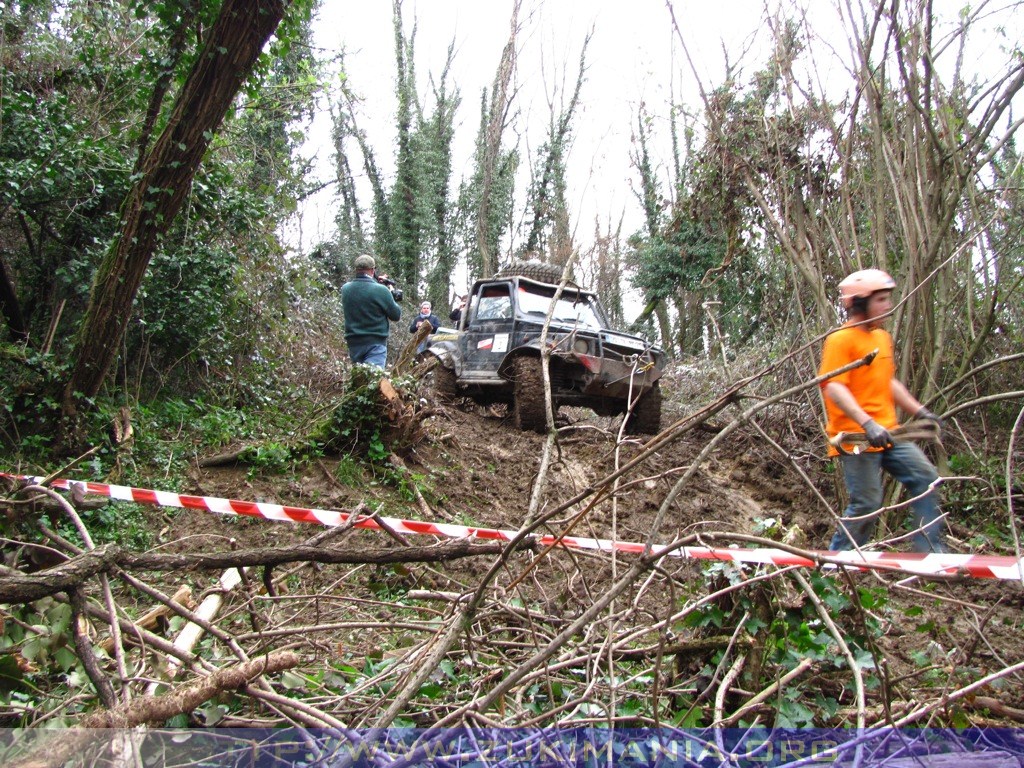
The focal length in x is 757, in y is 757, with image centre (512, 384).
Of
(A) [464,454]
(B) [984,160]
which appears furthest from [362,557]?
(A) [464,454]

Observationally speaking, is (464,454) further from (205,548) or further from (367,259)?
(205,548)

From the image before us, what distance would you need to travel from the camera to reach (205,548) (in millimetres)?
4863

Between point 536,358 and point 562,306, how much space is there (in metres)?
1.26

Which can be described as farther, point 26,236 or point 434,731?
point 26,236

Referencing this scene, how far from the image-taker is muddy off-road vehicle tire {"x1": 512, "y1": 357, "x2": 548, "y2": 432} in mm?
8070

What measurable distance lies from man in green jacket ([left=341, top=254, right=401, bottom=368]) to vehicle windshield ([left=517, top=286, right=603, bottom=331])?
227 cm

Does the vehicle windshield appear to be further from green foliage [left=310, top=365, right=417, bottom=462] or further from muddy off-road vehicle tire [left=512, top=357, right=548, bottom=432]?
green foliage [left=310, top=365, right=417, bottom=462]

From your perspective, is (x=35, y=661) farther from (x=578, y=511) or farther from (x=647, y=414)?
(x=647, y=414)

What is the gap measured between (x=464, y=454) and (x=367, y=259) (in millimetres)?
2078

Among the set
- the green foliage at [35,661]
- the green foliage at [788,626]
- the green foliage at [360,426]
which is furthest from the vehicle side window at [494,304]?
the green foliage at [35,661]

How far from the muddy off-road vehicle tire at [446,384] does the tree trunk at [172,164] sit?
4.62 metres

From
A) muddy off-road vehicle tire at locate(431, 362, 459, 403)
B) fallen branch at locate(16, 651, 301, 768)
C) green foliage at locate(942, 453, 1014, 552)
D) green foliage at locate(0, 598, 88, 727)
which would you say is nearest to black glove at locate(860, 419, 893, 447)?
green foliage at locate(942, 453, 1014, 552)

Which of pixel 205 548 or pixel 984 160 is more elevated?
pixel 984 160

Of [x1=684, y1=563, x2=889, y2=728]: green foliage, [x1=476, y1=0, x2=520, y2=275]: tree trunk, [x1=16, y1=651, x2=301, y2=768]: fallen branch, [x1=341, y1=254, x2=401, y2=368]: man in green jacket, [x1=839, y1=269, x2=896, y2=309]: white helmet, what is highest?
[x1=476, y1=0, x2=520, y2=275]: tree trunk
